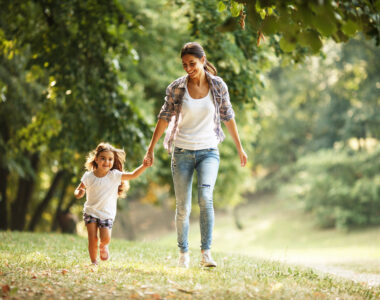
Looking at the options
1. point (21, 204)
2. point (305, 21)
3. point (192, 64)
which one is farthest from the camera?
point (21, 204)

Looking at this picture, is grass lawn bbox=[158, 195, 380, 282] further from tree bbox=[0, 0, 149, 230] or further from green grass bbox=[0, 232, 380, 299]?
green grass bbox=[0, 232, 380, 299]

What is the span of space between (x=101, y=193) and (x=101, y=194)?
1 centimetres

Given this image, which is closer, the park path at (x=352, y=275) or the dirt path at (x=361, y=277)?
the dirt path at (x=361, y=277)

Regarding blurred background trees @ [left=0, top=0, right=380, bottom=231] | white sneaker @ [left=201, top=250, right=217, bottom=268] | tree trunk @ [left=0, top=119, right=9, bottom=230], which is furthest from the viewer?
tree trunk @ [left=0, top=119, right=9, bottom=230]

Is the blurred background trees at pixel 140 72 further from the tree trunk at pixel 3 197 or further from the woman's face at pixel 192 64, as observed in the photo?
the woman's face at pixel 192 64

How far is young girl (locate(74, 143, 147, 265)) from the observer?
537 cm

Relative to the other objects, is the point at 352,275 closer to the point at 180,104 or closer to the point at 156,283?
the point at 180,104

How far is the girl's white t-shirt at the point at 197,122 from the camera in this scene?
5.15 metres

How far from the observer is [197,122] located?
517 cm

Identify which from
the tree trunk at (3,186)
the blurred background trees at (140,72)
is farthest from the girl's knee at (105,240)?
the tree trunk at (3,186)

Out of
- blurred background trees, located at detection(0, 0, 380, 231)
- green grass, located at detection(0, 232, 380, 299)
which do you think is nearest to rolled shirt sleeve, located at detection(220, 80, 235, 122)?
blurred background trees, located at detection(0, 0, 380, 231)

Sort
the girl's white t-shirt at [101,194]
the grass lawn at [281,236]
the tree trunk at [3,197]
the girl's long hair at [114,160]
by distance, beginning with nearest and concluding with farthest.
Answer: the girl's white t-shirt at [101,194]
the girl's long hair at [114,160]
the tree trunk at [3,197]
the grass lawn at [281,236]

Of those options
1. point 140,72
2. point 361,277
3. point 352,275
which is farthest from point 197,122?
point 140,72

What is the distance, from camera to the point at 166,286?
4059mm
